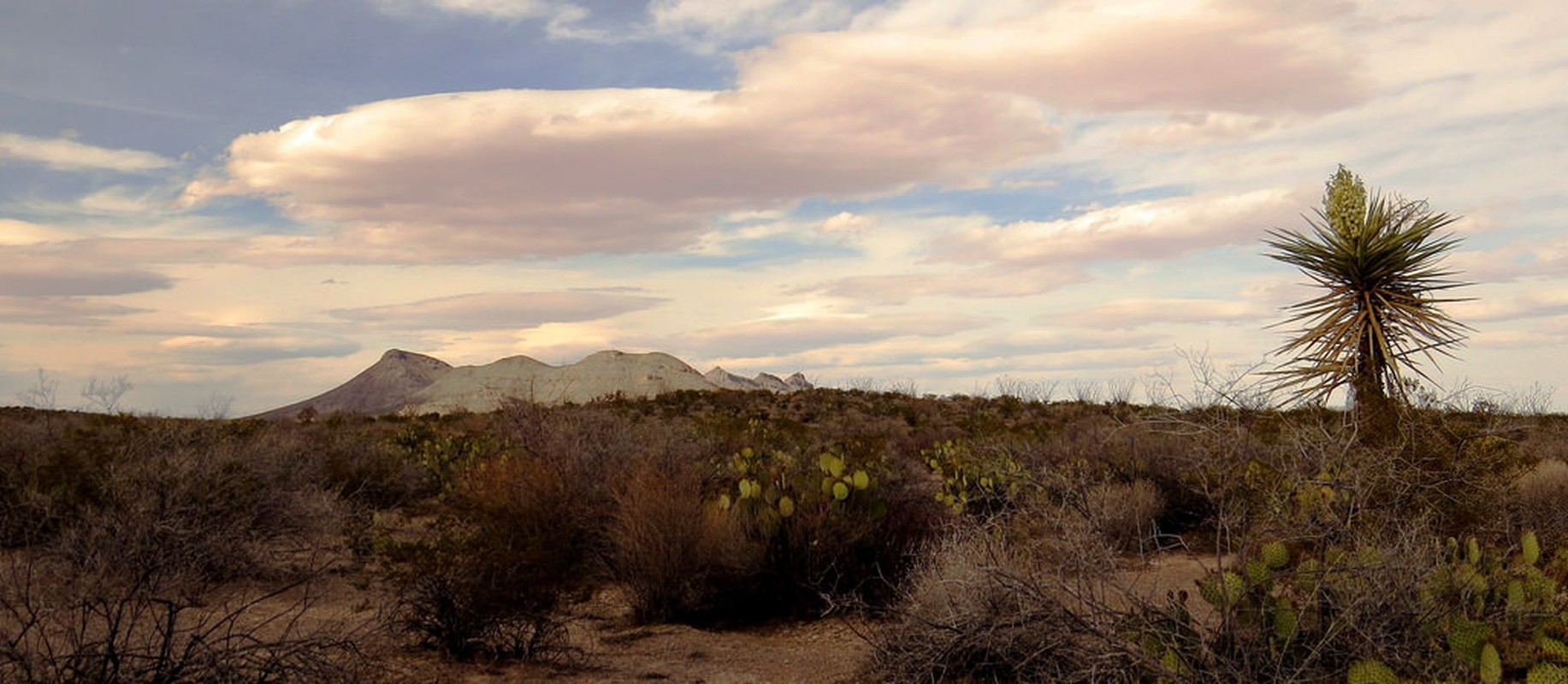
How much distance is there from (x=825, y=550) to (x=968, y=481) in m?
5.10

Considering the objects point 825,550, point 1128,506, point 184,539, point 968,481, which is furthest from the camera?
point 968,481

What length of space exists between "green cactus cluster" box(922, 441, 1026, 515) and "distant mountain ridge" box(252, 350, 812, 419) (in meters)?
23.9

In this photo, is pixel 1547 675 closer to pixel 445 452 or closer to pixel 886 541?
pixel 886 541

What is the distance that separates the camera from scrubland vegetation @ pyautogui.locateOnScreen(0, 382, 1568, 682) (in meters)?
5.09

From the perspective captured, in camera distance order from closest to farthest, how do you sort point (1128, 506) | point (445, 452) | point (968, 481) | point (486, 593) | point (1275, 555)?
point (1275, 555)
point (486, 593)
point (1128, 506)
point (968, 481)
point (445, 452)

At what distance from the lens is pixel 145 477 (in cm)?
1001

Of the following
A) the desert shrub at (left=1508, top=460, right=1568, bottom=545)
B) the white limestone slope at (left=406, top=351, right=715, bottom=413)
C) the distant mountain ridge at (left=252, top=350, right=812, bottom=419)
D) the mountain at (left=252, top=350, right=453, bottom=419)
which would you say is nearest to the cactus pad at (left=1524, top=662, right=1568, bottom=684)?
the desert shrub at (left=1508, top=460, right=1568, bottom=545)

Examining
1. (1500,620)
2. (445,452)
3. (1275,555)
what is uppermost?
(445,452)

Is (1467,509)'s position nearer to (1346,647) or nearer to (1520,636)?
(1520,636)

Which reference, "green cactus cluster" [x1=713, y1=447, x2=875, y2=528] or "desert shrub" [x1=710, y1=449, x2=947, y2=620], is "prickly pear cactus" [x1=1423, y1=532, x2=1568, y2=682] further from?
"green cactus cluster" [x1=713, y1=447, x2=875, y2=528]

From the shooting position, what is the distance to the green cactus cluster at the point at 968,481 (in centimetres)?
1248

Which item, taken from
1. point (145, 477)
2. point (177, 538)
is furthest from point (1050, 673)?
point (145, 477)

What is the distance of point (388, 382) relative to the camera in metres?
61.9

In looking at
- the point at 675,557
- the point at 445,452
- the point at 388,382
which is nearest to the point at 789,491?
the point at 675,557
